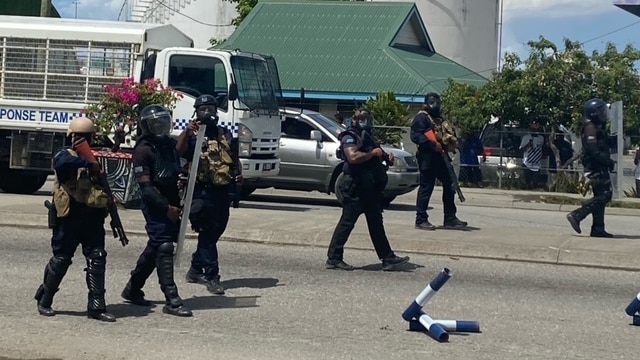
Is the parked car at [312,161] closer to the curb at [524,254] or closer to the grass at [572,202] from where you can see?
the grass at [572,202]

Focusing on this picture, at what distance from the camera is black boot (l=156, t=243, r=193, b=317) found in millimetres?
8844

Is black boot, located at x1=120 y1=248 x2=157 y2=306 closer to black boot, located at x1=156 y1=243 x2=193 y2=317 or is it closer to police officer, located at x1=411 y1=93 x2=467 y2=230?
black boot, located at x1=156 y1=243 x2=193 y2=317

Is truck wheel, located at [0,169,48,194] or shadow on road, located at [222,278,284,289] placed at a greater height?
truck wheel, located at [0,169,48,194]

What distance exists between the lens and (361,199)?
11367 millimetres

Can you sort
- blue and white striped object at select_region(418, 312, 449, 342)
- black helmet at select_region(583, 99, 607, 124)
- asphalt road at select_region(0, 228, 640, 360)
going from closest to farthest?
1. asphalt road at select_region(0, 228, 640, 360)
2. blue and white striped object at select_region(418, 312, 449, 342)
3. black helmet at select_region(583, 99, 607, 124)

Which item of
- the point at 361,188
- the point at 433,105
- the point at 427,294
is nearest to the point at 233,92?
the point at 433,105

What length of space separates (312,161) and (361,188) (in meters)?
7.79

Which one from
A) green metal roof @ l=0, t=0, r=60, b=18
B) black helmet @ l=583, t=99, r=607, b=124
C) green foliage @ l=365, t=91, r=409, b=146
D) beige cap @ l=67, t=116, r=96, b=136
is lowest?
beige cap @ l=67, t=116, r=96, b=136

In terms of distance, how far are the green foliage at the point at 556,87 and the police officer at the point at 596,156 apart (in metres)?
12.7

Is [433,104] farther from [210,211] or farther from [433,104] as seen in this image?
[210,211]

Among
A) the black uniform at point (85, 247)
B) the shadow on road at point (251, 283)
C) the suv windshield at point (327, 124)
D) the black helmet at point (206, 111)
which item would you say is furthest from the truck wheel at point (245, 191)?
the black uniform at point (85, 247)

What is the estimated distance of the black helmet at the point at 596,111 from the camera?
13.1 m

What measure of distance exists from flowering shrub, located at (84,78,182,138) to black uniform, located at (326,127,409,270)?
581 cm

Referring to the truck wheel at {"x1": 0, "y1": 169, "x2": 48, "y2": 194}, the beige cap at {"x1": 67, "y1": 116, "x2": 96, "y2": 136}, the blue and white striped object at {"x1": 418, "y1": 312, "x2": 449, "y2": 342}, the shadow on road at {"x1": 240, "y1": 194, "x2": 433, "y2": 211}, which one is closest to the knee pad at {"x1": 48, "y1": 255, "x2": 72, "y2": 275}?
the beige cap at {"x1": 67, "y1": 116, "x2": 96, "y2": 136}
